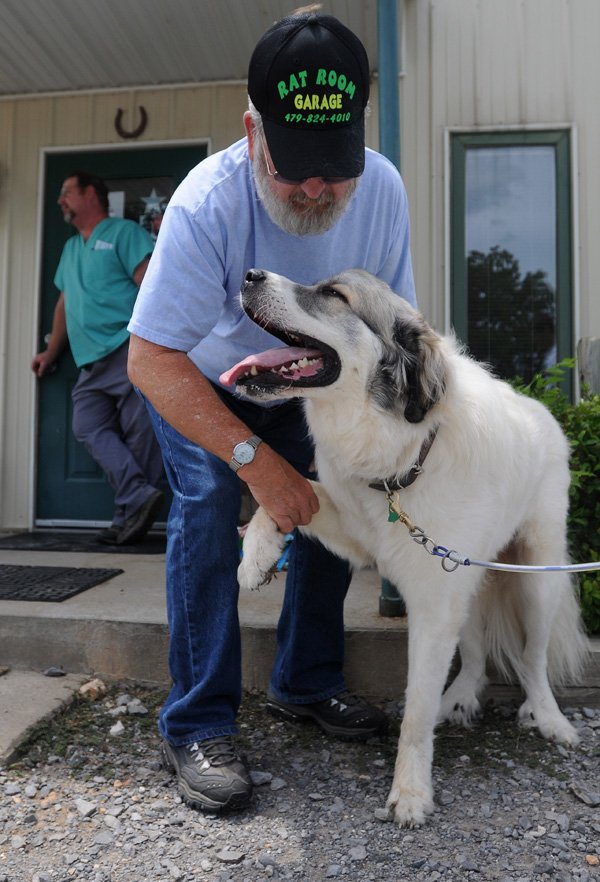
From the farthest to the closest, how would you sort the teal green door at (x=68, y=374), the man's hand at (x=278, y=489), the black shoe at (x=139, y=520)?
the teal green door at (x=68, y=374)
the black shoe at (x=139, y=520)
the man's hand at (x=278, y=489)

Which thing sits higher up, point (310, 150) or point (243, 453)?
point (310, 150)

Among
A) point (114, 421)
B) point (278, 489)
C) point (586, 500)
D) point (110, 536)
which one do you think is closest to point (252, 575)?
point (278, 489)

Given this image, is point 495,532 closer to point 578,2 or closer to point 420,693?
point 420,693

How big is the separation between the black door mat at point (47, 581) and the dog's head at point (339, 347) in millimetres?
1852

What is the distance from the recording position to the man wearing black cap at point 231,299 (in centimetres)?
215

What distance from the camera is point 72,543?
497cm

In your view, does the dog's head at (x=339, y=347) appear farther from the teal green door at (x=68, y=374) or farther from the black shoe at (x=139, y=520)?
the teal green door at (x=68, y=374)

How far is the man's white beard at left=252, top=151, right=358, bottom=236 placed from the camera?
229cm

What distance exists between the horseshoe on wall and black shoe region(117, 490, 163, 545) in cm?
263

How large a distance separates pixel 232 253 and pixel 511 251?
10.7 ft

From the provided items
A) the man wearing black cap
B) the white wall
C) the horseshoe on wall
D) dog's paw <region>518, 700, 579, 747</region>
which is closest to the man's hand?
the man wearing black cap

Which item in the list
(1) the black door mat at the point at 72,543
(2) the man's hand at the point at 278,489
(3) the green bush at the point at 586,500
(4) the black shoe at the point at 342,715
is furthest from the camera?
(1) the black door mat at the point at 72,543

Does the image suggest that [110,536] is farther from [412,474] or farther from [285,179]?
[285,179]

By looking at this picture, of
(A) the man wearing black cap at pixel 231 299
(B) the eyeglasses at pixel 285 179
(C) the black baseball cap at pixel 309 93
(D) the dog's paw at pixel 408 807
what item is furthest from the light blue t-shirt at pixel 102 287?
(D) the dog's paw at pixel 408 807
